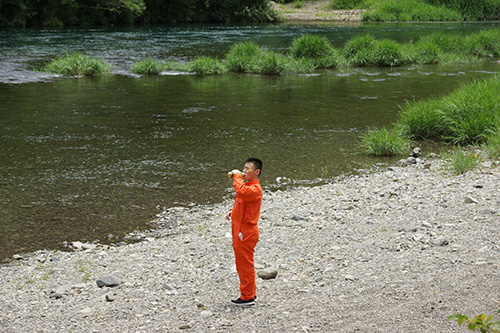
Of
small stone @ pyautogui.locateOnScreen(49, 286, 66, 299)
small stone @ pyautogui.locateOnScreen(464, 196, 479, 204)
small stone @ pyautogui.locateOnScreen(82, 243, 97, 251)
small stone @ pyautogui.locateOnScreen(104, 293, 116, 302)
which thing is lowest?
small stone @ pyautogui.locateOnScreen(82, 243, 97, 251)

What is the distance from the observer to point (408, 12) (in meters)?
63.9

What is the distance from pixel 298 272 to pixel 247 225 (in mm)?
1170

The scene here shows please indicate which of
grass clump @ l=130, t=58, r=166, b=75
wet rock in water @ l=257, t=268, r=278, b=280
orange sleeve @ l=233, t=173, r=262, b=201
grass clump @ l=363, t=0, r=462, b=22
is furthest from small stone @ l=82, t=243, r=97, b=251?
grass clump @ l=363, t=0, r=462, b=22

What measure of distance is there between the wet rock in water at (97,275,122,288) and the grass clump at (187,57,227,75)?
62.7 ft

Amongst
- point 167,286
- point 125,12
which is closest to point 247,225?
point 167,286

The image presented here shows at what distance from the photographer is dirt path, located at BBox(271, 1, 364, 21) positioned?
67.1 m

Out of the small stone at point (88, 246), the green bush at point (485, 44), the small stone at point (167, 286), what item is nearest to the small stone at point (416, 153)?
the small stone at point (88, 246)

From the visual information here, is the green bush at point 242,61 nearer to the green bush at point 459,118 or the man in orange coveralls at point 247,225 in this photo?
the green bush at point 459,118

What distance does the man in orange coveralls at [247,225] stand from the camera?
16.4 ft

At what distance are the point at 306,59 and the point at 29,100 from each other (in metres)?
14.2

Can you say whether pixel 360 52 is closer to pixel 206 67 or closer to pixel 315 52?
pixel 315 52

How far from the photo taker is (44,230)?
783 cm

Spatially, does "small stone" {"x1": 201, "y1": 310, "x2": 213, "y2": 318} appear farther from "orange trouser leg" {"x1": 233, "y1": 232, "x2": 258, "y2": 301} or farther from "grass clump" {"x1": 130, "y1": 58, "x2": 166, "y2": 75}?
"grass clump" {"x1": 130, "y1": 58, "x2": 166, "y2": 75}

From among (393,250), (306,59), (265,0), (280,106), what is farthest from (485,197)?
(265,0)
